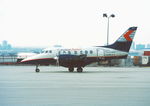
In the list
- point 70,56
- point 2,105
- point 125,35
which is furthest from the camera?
point 125,35

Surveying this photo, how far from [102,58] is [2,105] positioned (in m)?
25.0

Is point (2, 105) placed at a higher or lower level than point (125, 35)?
lower

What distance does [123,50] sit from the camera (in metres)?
36.3

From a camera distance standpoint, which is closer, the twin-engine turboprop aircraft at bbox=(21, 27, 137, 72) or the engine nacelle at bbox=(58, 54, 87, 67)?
the engine nacelle at bbox=(58, 54, 87, 67)

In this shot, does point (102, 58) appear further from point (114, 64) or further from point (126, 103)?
point (126, 103)

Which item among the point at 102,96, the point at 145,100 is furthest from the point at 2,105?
the point at 145,100

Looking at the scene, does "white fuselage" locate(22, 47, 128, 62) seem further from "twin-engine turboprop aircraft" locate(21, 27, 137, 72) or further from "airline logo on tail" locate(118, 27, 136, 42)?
"airline logo on tail" locate(118, 27, 136, 42)

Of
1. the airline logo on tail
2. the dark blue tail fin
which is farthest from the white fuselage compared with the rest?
the airline logo on tail

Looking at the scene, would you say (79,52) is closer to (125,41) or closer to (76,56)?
(76,56)

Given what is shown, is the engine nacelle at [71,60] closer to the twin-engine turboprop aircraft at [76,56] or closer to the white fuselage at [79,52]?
the twin-engine turboprop aircraft at [76,56]

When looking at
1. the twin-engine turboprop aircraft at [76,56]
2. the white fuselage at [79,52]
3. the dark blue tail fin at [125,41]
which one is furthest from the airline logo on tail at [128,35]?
the white fuselage at [79,52]

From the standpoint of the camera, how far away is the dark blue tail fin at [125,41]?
3628 centimetres

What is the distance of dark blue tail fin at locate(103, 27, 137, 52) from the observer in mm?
36281

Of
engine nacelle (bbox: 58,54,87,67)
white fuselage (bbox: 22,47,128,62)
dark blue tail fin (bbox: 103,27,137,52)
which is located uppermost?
dark blue tail fin (bbox: 103,27,137,52)
